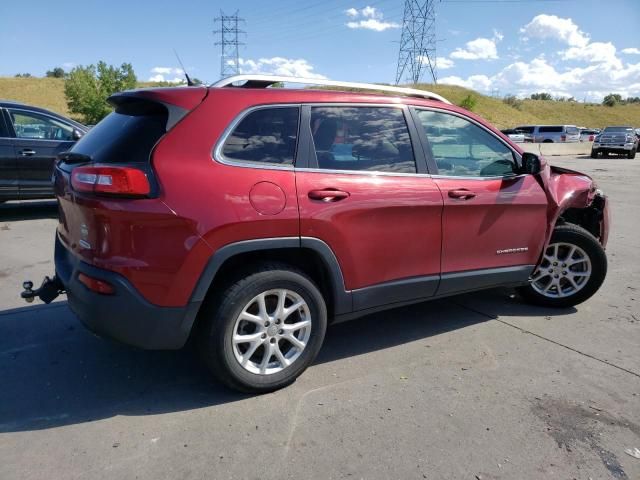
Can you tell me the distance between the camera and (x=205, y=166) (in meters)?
2.72

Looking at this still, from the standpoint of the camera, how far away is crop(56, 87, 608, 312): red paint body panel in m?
2.61

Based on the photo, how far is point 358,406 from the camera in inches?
116

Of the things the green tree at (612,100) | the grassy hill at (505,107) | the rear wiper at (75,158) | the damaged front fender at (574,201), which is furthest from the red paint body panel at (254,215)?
the green tree at (612,100)

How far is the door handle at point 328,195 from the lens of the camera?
9.82 ft

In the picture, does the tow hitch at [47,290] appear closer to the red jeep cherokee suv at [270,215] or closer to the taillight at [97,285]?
the red jeep cherokee suv at [270,215]

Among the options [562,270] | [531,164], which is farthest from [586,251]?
[531,164]

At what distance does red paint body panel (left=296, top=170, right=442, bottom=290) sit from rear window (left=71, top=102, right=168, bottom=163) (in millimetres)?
857

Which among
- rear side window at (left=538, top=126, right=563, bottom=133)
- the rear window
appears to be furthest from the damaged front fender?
rear side window at (left=538, top=126, right=563, bottom=133)

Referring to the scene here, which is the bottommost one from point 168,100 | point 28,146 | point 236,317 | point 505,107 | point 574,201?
point 236,317

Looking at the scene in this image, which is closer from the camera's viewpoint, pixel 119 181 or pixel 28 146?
pixel 119 181

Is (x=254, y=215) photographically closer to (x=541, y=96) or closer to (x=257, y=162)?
(x=257, y=162)

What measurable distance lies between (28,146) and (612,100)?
114178 mm

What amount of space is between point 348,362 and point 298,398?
58 cm

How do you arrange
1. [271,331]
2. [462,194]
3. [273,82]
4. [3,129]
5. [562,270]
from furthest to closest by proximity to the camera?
[3,129], [562,270], [462,194], [273,82], [271,331]
